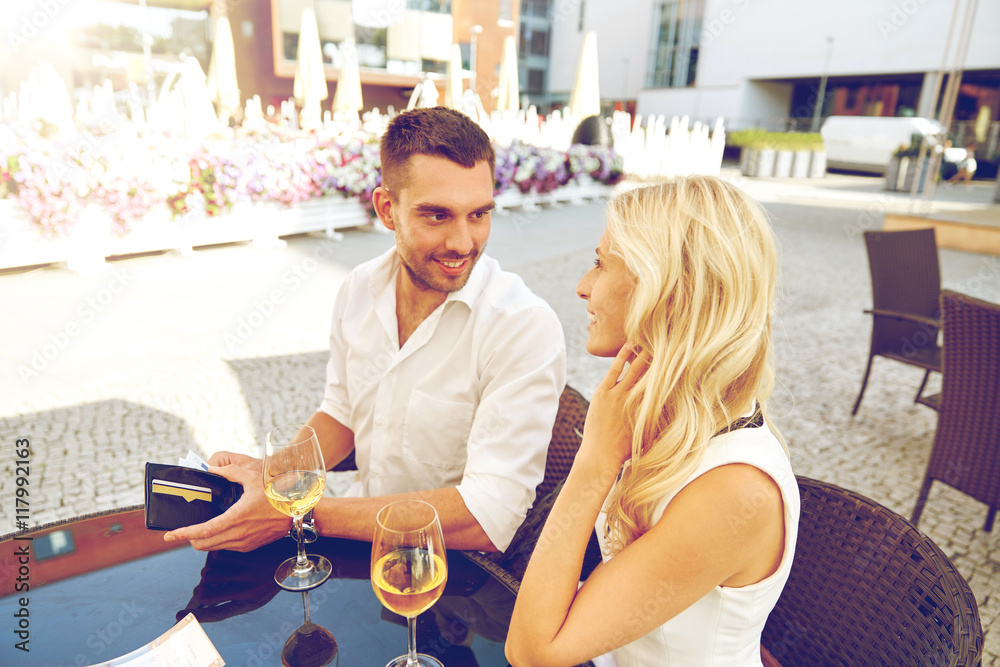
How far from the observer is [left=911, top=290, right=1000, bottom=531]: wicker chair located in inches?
92.9

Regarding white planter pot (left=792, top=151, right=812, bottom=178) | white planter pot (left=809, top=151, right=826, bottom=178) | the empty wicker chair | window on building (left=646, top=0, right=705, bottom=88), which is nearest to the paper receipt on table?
the empty wicker chair

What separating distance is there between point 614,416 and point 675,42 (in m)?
41.0

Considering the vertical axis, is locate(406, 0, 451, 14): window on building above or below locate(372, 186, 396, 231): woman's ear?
above

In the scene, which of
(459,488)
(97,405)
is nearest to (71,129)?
(97,405)

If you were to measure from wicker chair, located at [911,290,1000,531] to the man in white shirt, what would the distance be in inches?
71.6

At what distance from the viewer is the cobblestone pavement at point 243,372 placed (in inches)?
126

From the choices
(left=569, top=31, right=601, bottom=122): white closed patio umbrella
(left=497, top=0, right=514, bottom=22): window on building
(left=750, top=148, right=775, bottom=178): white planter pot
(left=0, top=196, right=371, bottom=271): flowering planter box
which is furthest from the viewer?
(left=497, top=0, right=514, bottom=22): window on building

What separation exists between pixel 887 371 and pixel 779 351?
840mm

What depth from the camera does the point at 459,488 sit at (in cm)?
158

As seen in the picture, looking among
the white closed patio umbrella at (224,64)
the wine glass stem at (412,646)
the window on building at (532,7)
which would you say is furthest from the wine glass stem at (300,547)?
the window on building at (532,7)

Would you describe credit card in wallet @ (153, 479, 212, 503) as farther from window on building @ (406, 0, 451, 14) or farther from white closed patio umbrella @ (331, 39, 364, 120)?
window on building @ (406, 0, 451, 14)

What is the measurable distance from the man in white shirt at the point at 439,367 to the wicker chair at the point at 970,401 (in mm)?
1818

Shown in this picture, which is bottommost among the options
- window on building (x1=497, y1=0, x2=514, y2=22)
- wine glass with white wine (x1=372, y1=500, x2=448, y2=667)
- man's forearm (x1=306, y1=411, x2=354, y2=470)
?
man's forearm (x1=306, y1=411, x2=354, y2=470)

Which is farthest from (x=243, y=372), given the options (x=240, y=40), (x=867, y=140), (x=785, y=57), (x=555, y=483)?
(x=785, y=57)
